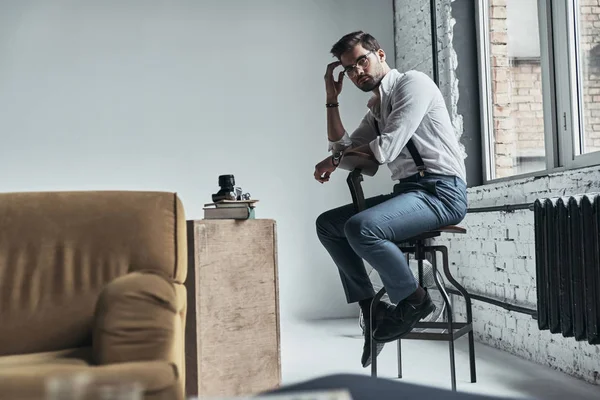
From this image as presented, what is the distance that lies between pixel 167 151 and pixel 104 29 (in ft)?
3.33

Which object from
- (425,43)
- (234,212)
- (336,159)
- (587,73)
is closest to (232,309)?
(234,212)

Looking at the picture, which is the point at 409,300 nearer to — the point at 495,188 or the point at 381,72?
the point at 381,72

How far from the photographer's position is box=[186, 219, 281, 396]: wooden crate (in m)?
2.34

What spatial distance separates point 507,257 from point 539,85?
2.88ft

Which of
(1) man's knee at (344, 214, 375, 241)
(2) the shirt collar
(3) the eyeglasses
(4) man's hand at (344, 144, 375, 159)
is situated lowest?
(1) man's knee at (344, 214, 375, 241)

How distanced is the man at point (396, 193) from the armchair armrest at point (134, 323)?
96cm

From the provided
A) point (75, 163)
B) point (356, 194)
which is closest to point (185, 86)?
point (75, 163)

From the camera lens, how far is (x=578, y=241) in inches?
89.4

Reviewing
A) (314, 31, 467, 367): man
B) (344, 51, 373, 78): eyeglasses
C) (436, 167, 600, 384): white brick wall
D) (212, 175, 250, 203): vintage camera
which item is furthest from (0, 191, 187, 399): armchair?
(436, 167, 600, 384): white brick wall

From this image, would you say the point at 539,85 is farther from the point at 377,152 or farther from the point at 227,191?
the point at 227,191

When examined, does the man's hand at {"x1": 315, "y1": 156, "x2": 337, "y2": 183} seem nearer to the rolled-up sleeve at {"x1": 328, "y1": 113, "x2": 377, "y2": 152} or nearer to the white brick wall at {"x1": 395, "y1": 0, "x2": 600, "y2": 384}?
the rolled-up sleeve at {"x1": 328, "y1": 113, "x2": 377, "y2": 152}

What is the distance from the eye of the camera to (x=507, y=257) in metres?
3.28

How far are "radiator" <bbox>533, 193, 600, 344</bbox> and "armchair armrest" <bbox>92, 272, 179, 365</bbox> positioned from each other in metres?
1.43

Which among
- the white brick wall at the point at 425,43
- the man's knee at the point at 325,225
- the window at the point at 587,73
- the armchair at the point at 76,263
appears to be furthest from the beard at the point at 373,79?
the white brick wall at the point at 425,43
